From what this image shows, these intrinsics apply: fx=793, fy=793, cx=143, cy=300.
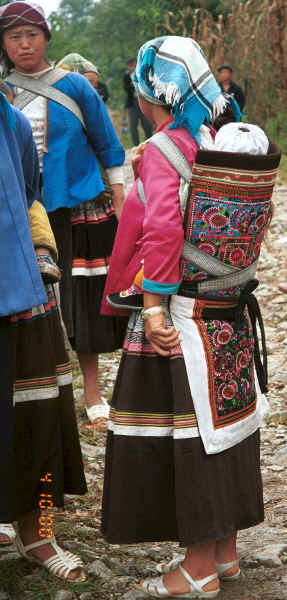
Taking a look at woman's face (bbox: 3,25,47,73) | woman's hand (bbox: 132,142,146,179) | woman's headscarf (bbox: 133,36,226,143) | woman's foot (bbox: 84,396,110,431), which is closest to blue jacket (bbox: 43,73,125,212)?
woman's face (bbox: 3,25,47,73)

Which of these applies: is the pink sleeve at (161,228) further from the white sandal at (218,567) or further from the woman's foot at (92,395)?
the woman's foot at (92,395)

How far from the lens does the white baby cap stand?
2529 millimetres

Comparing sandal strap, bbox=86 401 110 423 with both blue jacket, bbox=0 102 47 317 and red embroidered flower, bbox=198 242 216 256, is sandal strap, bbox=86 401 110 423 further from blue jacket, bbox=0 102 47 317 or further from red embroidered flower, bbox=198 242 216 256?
red embroidered flower, bbox=198 242 216 256

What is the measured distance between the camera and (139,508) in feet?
8.74

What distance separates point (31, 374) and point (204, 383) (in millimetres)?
609

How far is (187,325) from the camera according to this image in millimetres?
2633

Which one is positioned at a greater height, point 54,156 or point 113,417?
point 54,156

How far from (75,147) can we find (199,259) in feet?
5.71

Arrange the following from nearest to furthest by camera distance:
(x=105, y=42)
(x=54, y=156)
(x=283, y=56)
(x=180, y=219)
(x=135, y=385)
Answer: (x=180, y=219)
(x=135, y=385)
(x=54, y=156)
(x=283, y=56)
(x=105, y=42)

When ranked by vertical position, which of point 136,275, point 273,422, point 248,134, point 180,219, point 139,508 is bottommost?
point 273,422

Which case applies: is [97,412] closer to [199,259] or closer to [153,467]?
[153,467]

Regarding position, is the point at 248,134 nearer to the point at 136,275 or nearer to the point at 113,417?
the point at 136,275

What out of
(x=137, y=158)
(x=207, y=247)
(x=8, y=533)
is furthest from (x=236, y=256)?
(x=8, y=533)

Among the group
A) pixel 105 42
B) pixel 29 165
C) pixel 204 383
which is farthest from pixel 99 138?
pixel 105 42
